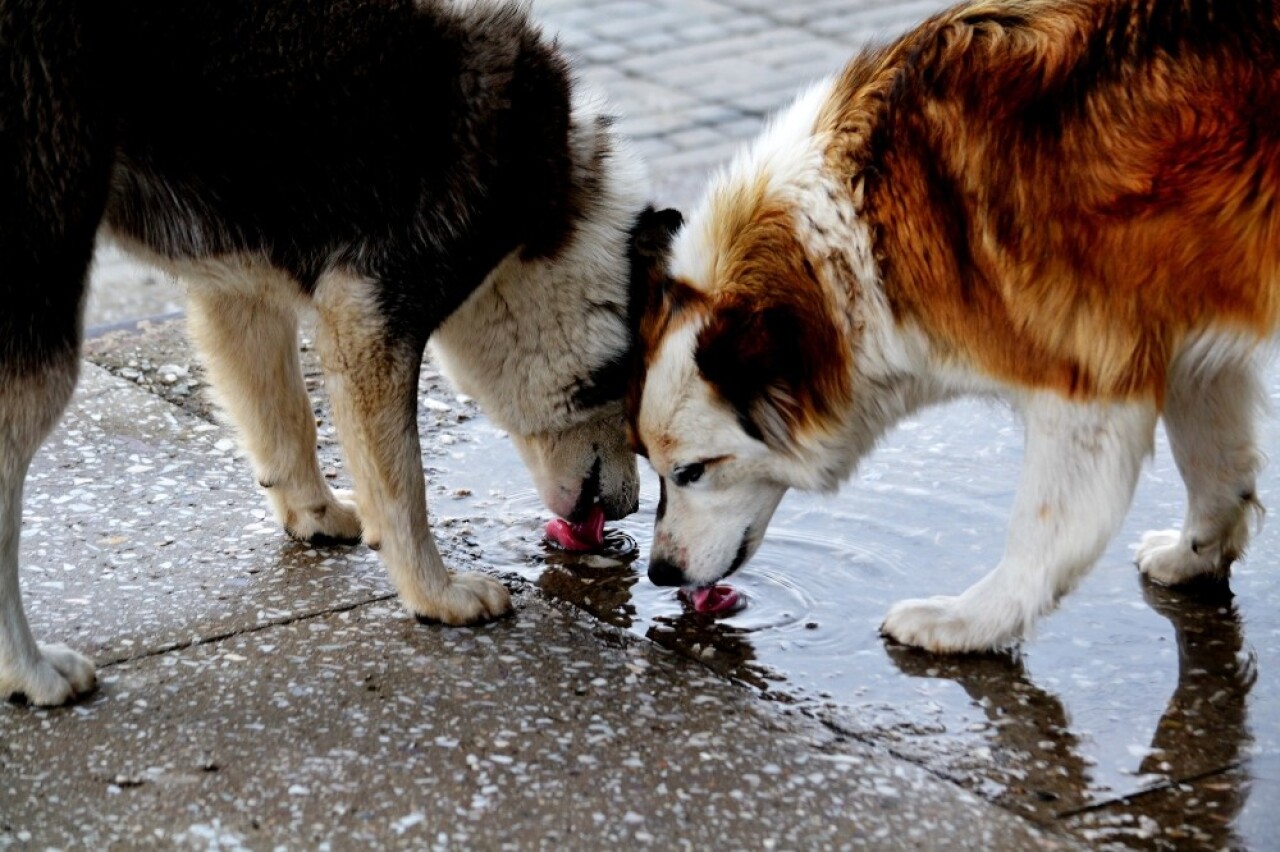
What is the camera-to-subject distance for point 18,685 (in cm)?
376

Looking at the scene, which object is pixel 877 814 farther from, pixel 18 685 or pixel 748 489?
pixel 18 685

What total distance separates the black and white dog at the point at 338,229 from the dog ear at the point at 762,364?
0.54m

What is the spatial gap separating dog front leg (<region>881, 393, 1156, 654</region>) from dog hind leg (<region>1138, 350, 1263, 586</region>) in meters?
0.44

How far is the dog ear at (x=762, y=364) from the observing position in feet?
12.9

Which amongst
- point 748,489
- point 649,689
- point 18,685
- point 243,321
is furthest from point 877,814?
point 243,321

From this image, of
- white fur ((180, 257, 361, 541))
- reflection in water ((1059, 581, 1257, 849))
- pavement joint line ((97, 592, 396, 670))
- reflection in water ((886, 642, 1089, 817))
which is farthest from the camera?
white fur ((180, 257, 361, 541))

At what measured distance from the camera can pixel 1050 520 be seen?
3.86 metres

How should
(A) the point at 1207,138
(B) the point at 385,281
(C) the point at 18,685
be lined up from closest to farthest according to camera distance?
(A) the point at 1207,138, (C) the point at 18,685, (B) the point at 385,281

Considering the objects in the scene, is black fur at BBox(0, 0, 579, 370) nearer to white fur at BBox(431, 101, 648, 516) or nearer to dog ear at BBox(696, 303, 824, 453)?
white fur at BBox(431, 101, 648, 516)

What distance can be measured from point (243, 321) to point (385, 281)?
70cm

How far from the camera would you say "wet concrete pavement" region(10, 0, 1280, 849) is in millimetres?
3332

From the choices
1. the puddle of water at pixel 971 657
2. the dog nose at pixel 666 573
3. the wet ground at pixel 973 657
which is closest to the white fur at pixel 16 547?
the wet ground at pixel 973 657

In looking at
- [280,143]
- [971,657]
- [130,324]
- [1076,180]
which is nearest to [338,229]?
[280,143]

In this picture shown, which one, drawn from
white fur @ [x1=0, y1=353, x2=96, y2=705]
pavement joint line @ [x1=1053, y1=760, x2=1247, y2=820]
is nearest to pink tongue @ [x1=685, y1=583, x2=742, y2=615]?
pavement joint line @ [x1=1053, y1=760, x2=1247, y2=820]
